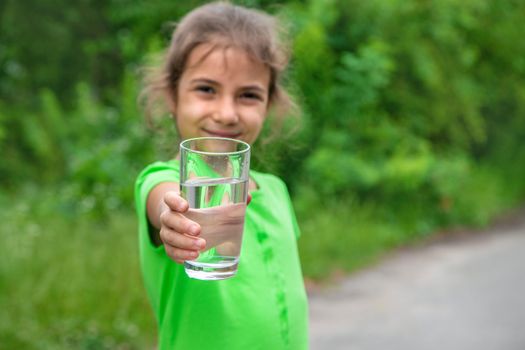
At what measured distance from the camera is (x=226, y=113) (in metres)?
1.89

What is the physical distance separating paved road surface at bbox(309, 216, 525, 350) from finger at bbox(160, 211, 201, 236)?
11.7 feet

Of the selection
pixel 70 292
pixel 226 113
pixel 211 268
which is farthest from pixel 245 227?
pixel 70 292

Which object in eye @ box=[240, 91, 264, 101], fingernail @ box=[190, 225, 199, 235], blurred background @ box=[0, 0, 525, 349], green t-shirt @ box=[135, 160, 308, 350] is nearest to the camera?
fingernail @ box=[190, 225, 199, 235]

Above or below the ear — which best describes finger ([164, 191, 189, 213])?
above

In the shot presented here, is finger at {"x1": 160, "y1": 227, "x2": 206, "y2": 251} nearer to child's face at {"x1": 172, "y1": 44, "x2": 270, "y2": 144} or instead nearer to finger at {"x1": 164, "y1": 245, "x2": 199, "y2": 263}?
finger at {"x1": 164, "y1": 245, "x2": 199, "y2": 263}

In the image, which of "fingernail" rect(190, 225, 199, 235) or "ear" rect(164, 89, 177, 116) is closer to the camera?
"fingernail" rect(190, 225, 199, 235)

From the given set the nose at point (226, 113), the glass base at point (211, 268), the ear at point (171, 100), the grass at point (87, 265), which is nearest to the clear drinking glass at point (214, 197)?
the glass base at point (211, 268)

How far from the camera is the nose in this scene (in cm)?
189

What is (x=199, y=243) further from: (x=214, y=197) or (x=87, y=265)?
(x=87, y=265)

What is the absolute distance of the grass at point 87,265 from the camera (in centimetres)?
418

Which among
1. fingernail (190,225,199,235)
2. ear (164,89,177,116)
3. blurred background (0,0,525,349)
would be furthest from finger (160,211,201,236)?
blurred background (0,0,525,349)

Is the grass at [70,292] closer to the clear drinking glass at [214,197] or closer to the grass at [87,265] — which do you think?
the grass at [87,265]

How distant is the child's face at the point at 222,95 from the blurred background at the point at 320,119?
2.88 metres

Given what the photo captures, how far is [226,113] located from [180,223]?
61 cm
